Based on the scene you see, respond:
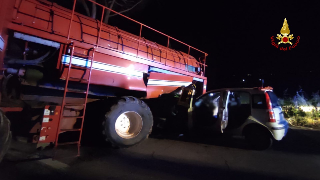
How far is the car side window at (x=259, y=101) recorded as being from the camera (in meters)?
5.35

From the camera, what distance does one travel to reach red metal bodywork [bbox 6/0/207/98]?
370 cm

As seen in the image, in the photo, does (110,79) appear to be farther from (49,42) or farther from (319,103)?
(319,103)

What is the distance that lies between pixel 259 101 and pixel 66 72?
4896 millimetres

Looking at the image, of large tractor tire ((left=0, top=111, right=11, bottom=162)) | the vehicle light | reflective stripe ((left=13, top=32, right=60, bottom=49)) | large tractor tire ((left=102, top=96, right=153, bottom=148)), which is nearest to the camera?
large tractor tire ((left=0, top=111, right=11, bottom=162))

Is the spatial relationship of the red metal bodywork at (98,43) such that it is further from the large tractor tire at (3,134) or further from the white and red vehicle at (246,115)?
the white and red vehicle at (246,115)

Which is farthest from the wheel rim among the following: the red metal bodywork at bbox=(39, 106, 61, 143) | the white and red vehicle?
the white and red vehicle

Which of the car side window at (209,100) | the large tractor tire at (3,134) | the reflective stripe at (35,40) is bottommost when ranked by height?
the large tractor tire at (3,134)

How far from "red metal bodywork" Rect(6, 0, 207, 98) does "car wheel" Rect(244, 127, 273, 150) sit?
272 centimetres

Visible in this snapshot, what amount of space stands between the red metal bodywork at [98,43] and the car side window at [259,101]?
245 cm

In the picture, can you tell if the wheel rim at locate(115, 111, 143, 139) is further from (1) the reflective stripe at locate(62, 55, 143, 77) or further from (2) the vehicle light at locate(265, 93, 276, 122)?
(2) the vehicle light at locate(265, 93, 276, 122)

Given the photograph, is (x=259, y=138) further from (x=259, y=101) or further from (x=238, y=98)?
(x=238, y=98)

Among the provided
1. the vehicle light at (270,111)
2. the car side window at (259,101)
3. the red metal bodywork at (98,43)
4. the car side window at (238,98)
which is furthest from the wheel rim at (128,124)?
the vehicle light at (270,111)

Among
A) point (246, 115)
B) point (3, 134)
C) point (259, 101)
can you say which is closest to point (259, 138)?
point (246, 115)

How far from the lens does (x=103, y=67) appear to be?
4684 millimetres
